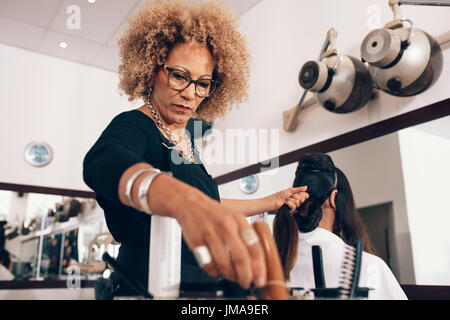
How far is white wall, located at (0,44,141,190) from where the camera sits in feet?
11.5

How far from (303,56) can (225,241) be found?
8.08ft

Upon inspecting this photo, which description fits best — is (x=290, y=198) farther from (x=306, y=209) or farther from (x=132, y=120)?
(x=132, y=120)

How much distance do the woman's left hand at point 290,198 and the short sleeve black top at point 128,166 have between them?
0.25 meters

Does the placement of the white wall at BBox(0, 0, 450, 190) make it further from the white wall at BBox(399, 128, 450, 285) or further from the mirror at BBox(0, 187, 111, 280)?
the white wall at BBox(399, 128, 450, 285)

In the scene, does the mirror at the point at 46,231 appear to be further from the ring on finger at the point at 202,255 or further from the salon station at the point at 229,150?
the ring on finger at the point at 202,255

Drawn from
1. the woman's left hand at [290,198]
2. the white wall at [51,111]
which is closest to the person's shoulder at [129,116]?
the woman's left hand at [290,198]

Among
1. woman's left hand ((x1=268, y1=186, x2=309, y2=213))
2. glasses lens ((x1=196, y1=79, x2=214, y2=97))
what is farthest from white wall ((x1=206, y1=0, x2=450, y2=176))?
glasses lens ((x1=196, y1=79, x2=214, y2=97))

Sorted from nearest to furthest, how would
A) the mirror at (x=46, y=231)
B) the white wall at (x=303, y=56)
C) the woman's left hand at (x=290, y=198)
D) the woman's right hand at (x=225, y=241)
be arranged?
the woman's right hand at (x=225, y=241) < the woman's left hand at (x=290, y=198) < the white wall at (x=303, y=56) < the mirror at (x=46, y=231)

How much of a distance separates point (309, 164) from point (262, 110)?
1.78m

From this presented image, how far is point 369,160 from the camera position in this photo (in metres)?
2.76

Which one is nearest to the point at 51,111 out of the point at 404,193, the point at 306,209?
the point at 404,193

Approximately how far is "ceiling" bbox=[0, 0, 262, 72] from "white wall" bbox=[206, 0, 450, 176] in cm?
44

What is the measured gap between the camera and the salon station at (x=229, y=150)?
18.7 inches

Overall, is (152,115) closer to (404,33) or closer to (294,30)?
(404,33)
